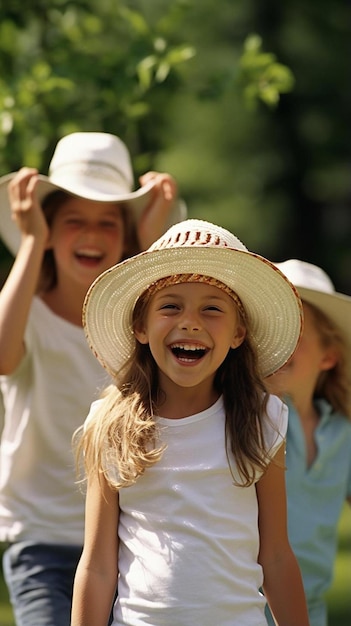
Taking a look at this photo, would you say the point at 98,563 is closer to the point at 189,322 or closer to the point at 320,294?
the point at 189,322

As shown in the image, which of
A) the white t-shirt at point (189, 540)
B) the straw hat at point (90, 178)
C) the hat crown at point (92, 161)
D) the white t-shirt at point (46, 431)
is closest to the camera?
the white t-shirt at point (189, 540)

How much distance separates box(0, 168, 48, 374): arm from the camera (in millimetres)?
4793

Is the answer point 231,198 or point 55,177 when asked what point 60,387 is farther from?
point 231,198

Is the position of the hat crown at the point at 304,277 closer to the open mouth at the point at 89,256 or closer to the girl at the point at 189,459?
the open mouth at the point at 89,256

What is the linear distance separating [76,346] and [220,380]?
1.28 m

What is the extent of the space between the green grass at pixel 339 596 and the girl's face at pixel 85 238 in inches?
125

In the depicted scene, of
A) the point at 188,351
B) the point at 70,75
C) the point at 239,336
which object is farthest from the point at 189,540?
the point at 70,75

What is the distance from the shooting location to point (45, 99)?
7.21 m

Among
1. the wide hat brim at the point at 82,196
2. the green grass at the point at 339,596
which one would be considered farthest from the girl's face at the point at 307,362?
the green grass at the point at 339,596

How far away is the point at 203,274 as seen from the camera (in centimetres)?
370

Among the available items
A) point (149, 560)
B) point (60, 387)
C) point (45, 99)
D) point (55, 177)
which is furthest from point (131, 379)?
point (45, 99)

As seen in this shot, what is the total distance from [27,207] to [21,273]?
31 cm

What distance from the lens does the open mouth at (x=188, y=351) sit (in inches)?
145

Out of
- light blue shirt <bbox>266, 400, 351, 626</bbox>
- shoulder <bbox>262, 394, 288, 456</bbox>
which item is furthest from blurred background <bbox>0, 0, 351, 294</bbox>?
shoulder <bbox>262, 394, 288, 456</bbox>
